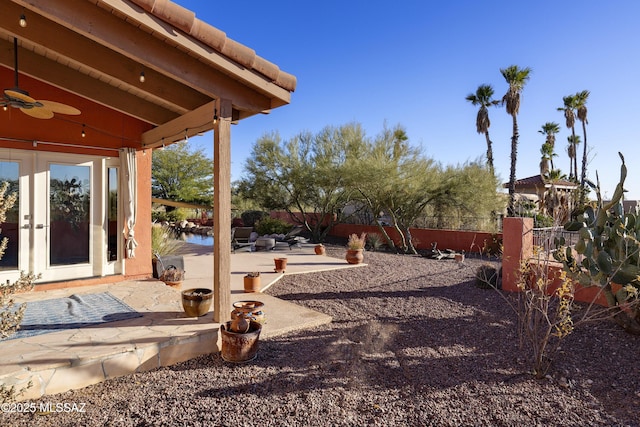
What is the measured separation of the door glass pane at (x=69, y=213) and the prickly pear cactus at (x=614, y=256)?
7635 millimetres

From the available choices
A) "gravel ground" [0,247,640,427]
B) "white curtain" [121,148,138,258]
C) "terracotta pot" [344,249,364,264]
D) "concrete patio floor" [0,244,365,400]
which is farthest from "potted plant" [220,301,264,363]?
"terracotta pot" [344,249,364,264]

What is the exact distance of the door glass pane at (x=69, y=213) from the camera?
6.12 meters

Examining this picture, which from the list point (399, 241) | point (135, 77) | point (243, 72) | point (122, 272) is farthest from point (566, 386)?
point (399, 241)

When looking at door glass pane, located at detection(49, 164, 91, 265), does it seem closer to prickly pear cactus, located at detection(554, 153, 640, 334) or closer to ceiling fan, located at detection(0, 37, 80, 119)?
ceiling fan, located at detection(0, 37, 80, 119)

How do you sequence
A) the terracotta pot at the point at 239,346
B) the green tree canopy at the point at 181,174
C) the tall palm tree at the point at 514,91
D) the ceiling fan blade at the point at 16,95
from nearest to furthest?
the terracotta pot at the point at 239,346 → the ceiling fan blade at the point at 16,95 → the tall palm tree at the point at 514,91 → the green tree canopy at the point at 181,174

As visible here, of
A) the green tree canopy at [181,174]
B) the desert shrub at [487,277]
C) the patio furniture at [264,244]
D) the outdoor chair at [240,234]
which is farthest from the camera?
the green tree canopy at [181,174]

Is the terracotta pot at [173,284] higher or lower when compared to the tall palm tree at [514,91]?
lower

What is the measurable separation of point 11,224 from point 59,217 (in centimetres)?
64

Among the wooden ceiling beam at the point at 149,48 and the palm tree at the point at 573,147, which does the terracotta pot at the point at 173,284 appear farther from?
the palm tree at the point at 573,147

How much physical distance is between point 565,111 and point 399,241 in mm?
24241

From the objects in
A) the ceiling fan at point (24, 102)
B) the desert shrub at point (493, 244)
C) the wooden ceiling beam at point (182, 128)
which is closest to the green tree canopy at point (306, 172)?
the desert shrub at point (493, 244)

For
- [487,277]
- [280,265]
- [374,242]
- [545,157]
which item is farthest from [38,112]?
[545,157]

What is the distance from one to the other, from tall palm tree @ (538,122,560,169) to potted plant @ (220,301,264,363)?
3616 cm

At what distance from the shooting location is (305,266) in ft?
33.2
